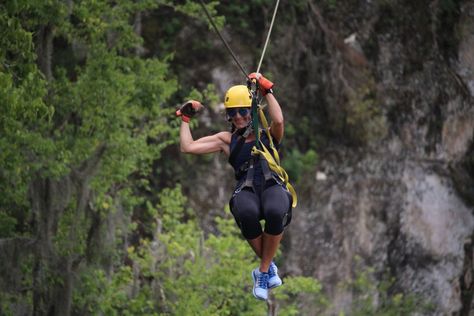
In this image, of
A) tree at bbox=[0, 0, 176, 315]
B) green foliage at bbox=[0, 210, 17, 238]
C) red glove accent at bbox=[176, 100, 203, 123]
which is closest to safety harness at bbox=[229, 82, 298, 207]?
red glove accent at bbox=[176, 100, 203, 123]

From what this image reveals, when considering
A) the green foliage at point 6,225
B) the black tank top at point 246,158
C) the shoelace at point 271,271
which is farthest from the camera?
the green foliage at point 6,225

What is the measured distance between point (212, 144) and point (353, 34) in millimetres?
10050

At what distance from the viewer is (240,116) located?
6809mm

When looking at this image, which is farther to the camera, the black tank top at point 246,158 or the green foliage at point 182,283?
the green foliage at point 182,283

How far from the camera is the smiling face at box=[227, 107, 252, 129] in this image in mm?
6785

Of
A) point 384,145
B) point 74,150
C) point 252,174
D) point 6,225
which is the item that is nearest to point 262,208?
point 252,174

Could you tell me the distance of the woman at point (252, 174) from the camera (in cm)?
673

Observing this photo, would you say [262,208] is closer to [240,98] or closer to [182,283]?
[240,98]

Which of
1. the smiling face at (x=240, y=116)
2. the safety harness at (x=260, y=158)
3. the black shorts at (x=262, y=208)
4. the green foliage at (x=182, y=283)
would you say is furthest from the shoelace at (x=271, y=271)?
Result: the green foliage at (x=182, y=283)

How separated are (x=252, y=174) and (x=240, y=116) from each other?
42 cm

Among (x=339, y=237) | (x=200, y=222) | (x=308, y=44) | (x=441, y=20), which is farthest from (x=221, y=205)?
(x=441, y=20)

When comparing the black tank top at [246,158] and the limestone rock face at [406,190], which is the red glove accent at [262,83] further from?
the limestone rock face at [406,190]

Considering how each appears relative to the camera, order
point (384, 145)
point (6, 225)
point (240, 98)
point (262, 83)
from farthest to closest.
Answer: point (384, 145) < point (6, 225) < point (240, 98) < point (262, 83)

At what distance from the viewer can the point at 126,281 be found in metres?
13.5
